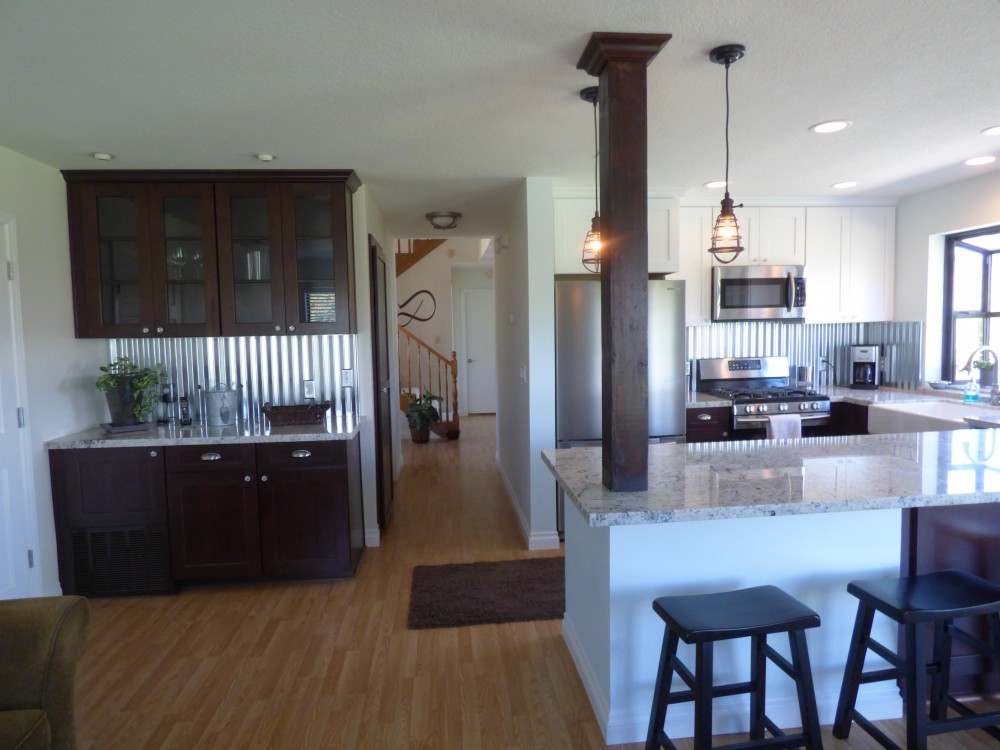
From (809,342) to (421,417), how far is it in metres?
4.33

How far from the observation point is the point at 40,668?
1597 millimetres

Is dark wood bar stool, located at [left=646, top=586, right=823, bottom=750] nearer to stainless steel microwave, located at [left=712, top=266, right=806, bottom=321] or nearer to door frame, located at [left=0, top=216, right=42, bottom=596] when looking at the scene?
stainless steel microwave, located at [left=712, top=266, right=806, bottom=321]

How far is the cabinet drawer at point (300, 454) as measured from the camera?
3.18 metres

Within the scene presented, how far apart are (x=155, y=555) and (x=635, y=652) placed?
2656mm

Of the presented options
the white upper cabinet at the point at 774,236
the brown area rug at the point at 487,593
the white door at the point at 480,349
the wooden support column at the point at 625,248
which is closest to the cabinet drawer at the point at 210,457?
the brown area rug at the point at 487,593

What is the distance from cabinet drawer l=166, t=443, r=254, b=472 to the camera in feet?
10.3

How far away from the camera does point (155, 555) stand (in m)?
3.18

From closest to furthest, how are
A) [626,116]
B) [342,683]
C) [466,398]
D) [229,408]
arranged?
[626,116], [342,683], [229,408], [466,398]

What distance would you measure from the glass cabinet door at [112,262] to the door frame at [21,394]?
44cm

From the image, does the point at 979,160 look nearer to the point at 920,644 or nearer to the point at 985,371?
the point at 985,371

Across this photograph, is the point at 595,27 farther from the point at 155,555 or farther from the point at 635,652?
the point at 155,555

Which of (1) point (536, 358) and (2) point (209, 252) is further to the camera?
(1) point (536, 358)

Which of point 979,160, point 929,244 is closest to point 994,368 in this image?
point 929,244

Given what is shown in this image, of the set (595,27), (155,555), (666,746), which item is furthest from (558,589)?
(595,27)
